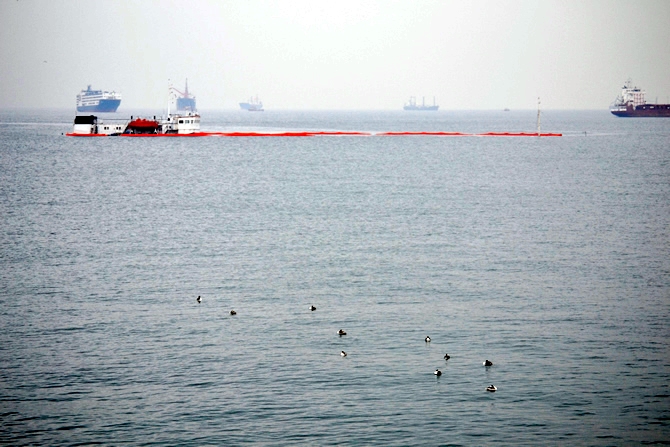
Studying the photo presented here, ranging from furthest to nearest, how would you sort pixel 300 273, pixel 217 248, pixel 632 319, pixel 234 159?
pixel 234 159, pixel 217 248, pixel 300 273, pixel 632 319

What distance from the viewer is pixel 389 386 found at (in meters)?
45.1

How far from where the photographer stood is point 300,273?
71438mm

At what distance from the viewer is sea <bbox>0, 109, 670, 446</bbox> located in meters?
41.0

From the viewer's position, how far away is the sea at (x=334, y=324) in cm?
4097

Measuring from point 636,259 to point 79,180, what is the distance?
103 meters

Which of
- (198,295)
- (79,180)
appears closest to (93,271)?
(198,295)

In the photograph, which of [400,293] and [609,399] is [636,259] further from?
[609,399]

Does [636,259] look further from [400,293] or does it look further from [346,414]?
[346,414]

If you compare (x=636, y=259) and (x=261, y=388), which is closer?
(x=261, y=388)

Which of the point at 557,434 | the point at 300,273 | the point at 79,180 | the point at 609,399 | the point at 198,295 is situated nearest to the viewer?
the point at 557,434

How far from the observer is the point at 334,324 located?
56.2 m

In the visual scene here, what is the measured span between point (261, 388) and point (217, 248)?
38.7 m

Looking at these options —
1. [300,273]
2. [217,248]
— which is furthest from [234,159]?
[300,273]

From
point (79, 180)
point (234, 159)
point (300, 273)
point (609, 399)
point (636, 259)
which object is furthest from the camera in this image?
point (234, 159)
